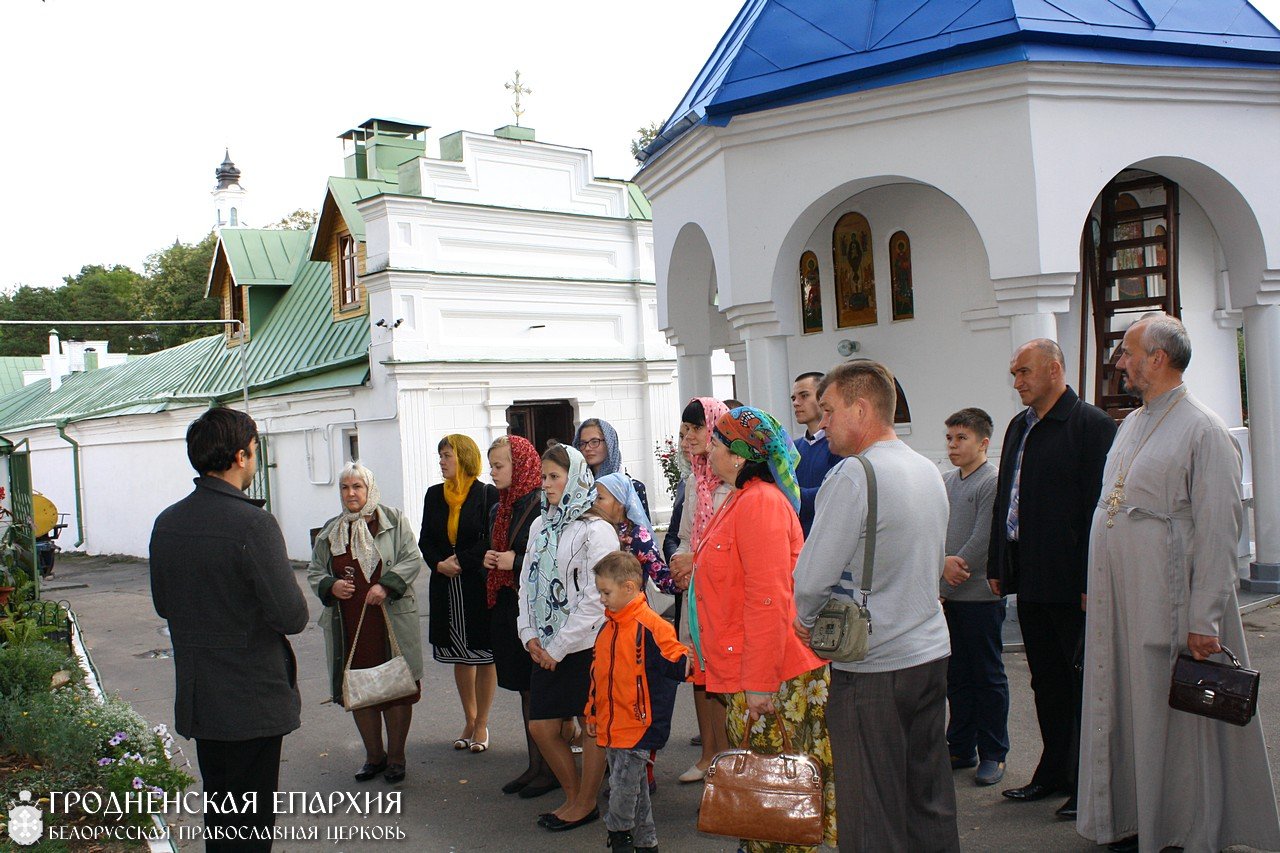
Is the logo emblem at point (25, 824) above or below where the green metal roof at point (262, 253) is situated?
below

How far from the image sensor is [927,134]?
7766mm

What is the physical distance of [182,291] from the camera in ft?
137

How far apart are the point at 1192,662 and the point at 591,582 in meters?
2.55

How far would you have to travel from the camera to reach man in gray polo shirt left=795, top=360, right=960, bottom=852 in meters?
3.47

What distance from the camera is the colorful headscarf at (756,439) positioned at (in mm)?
4023

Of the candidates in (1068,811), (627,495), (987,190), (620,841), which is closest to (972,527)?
(1068,811)

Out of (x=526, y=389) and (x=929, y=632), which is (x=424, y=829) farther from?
(x=526, y=389)

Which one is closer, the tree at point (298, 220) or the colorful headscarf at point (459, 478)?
the colorful headscarf at point (459, 478)

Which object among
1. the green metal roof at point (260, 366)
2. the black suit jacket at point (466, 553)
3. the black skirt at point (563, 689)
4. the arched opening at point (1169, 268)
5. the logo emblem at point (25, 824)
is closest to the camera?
the logo emblem at point (25, 824)

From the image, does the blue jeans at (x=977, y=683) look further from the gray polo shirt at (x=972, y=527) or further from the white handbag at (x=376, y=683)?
the white handbag at (x=376, y=683)

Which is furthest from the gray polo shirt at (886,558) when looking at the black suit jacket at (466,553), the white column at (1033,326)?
the white column at (1033,326)

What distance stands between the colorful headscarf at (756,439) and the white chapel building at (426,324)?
12.2 metres

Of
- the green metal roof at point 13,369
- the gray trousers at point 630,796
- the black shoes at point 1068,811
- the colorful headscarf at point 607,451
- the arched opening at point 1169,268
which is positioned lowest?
the black shoes at point 1068,811

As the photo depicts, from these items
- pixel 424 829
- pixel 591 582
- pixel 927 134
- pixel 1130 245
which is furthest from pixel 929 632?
pixel 1130 245
